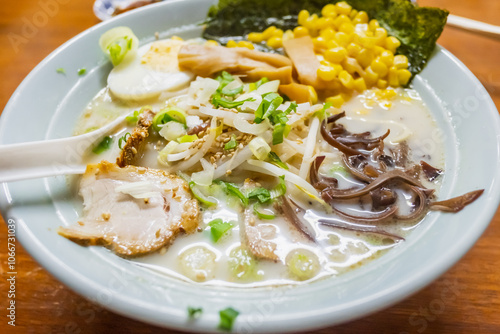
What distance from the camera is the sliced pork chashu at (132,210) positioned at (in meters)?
1.64

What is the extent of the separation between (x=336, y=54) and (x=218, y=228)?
4.34ft

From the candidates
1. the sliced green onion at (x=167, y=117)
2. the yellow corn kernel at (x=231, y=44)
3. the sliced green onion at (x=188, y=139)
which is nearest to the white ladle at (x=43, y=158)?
the sliced green onion at (x=167, y=117)

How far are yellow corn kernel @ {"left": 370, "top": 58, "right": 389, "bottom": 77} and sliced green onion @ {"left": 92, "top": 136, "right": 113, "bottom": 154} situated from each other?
1.56m

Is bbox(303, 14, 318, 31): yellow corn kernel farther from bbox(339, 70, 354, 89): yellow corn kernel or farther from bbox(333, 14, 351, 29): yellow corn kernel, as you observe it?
bbox(339, 70, 354, 89): yellow corn kernel

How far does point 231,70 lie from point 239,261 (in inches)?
49.0

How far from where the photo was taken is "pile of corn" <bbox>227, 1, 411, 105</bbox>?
2412 millimetres

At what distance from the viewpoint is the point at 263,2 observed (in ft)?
9.42

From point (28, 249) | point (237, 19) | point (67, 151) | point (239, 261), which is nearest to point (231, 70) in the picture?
point (237, 19)

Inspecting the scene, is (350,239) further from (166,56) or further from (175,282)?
(166,56)

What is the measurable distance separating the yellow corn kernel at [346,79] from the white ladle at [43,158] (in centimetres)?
139

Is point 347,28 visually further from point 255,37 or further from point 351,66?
point 255,37

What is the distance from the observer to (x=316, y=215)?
1805mm

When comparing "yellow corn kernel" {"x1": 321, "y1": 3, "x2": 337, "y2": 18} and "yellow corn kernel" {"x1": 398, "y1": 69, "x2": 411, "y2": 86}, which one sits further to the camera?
"yellow corn kernel" {"x1": 321, "y1": 3, "x2": 337, "y2": 18}

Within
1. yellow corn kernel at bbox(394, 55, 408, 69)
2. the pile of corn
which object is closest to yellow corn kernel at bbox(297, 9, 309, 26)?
the pile of corn
